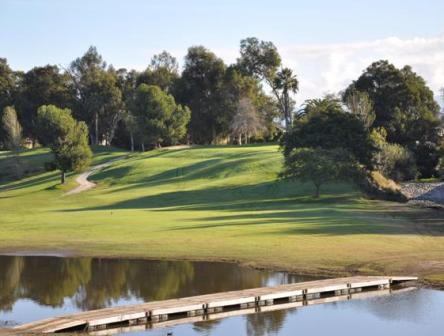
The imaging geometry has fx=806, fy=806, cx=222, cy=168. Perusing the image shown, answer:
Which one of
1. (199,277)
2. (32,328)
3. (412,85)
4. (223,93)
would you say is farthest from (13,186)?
(32,328)

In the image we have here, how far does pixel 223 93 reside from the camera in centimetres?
14438

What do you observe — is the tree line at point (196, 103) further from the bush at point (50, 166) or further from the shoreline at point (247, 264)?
the shoreline at point (247, 264)

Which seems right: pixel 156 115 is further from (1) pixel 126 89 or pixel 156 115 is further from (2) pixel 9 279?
(2) pixel 9 279

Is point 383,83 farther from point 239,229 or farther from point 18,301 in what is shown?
point 18,301

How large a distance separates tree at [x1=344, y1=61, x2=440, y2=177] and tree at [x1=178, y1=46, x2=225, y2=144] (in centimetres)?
3029

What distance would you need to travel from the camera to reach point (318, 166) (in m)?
79.2

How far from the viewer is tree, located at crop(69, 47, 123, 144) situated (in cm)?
15012

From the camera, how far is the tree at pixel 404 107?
358ft

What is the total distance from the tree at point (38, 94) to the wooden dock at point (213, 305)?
11919 cm

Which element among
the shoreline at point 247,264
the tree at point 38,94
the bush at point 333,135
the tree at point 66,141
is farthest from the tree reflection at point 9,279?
the tree at point 38,94

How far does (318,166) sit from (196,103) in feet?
232

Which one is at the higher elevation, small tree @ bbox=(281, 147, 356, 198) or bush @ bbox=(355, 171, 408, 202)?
small tree @ bbox=(281, 147, 356, 198)

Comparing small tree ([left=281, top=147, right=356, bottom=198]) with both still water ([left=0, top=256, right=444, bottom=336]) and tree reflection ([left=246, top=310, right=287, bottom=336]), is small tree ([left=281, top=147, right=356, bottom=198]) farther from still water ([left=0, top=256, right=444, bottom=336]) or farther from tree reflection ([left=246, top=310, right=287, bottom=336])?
tree reflection ([left=246, top=310, right=287, bottom=336])

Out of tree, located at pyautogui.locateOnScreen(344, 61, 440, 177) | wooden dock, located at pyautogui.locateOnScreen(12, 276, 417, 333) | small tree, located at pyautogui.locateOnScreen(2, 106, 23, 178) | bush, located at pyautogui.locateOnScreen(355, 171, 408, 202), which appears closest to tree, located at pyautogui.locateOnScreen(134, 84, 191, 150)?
small tree, located at pyautogui.locateOnScreen(2, 106, 23, 178)
